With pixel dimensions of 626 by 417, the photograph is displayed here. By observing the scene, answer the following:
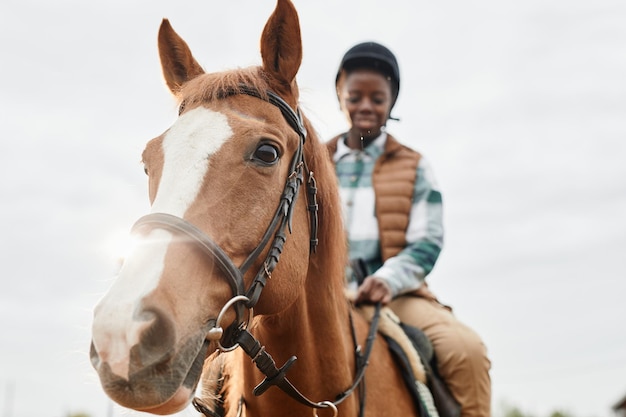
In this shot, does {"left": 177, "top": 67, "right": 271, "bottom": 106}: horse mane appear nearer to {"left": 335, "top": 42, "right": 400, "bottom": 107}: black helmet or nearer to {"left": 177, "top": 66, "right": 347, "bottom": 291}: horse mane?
{"left": 177, "top": 66, "right": 347, "bottom": 291}: horse mane

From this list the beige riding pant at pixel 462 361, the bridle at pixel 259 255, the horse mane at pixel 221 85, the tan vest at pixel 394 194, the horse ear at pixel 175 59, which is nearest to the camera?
the bridle at pixel 259 255

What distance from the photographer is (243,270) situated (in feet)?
8.71

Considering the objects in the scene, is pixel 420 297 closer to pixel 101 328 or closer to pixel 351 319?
pixel 351 319

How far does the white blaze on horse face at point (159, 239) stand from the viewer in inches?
81.9

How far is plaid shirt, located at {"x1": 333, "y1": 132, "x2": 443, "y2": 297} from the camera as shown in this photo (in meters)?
4.61

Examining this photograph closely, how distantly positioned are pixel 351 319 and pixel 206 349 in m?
1.48

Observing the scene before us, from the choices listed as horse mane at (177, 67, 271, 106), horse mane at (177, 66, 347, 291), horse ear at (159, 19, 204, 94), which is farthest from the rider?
horse ear at (159, 19, 204, 94)

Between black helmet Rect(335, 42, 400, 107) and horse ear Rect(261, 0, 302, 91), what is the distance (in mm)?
2198

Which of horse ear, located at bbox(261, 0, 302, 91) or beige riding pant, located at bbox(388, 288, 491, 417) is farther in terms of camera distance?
beige riding pant, located at bbox(388, 288, 491, 417)

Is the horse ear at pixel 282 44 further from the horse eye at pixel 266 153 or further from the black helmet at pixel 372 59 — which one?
the black helmet at pixel 372 59

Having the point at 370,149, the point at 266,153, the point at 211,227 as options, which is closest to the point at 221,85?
A: the point at 266,153

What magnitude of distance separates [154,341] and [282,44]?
181 cm

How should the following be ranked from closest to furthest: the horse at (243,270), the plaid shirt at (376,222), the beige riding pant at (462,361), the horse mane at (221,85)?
the horse at (243,270)
the horse mane at (221,85)
the beige riding pant at (462,361)
the plaid shirt at (376,222)

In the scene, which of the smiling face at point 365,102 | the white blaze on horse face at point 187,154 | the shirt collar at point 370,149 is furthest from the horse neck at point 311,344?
the smiling face at point 365,102
